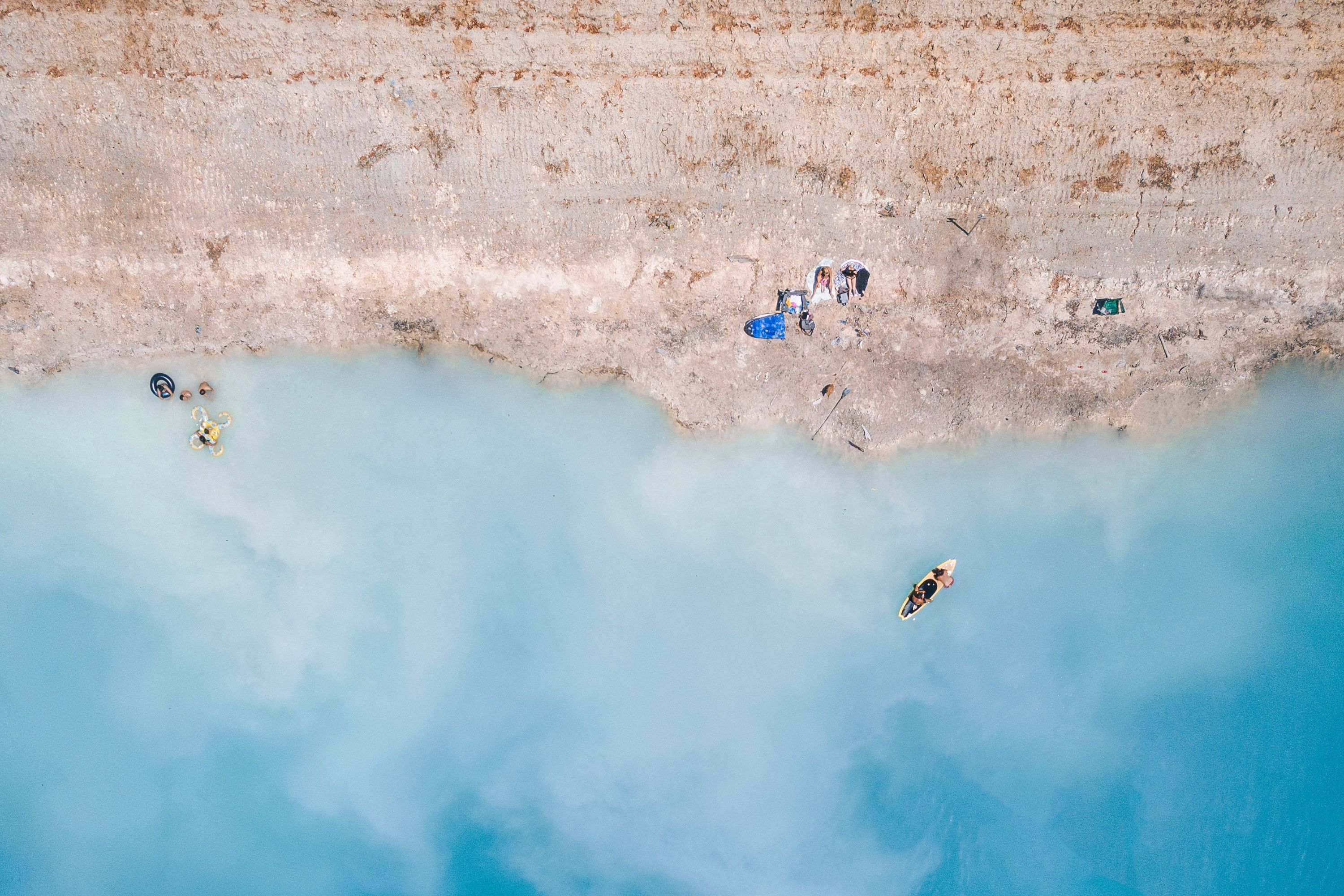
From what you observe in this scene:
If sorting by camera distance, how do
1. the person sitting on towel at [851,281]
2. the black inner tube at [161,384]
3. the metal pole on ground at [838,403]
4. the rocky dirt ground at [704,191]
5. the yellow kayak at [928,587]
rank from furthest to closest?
the yellow kayak at [928,587] < the metal pole on ground at [838,403] < the black inner tube at [161,384] < the person sitting on towel at [851,281] < the rocky dirt ground at [704,191]

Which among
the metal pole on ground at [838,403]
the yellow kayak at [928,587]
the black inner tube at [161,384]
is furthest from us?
the yellow kayak at [928,587]

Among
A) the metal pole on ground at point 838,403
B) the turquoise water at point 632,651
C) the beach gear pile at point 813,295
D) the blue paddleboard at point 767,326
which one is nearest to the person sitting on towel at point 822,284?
the beach gear pile at point 813,295

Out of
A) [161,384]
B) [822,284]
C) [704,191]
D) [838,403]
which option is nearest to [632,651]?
[838,403]

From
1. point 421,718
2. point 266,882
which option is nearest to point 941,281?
point 421,718

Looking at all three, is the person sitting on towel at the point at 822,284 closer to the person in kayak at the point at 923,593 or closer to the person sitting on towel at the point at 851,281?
the person sitting on towel at the point at 851,281

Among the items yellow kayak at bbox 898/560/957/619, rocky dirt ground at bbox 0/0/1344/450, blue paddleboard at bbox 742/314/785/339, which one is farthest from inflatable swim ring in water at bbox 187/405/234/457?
yellow kayak at bbox 898/560/957/619

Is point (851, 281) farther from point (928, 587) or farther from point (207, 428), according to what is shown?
point (207, 428)

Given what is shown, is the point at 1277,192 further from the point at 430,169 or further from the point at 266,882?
the point at 266,882

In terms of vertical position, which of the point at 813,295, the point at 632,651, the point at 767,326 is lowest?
the point at 632,651
